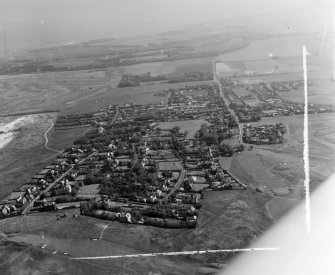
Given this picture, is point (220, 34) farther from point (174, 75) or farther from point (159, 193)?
point (159, 193)

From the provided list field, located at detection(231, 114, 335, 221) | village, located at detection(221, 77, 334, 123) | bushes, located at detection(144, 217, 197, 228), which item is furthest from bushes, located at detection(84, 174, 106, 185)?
village, located at detection(221, 77, 334, 123)

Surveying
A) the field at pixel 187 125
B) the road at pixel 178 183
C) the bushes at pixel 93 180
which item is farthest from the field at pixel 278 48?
the bushes at pixel 93 180

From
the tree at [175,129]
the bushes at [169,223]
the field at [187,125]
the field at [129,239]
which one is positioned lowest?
the field at [129,239]

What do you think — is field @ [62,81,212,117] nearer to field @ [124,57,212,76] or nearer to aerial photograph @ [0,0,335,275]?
aerial photograph @ [0,0,335,275]

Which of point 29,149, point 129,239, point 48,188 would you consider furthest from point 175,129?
point 129,239

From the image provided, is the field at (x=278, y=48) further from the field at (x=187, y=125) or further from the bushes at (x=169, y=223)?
the bushes at (x=169, y=223)

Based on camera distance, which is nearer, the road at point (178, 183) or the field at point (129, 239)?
the field at point (129, 239)
